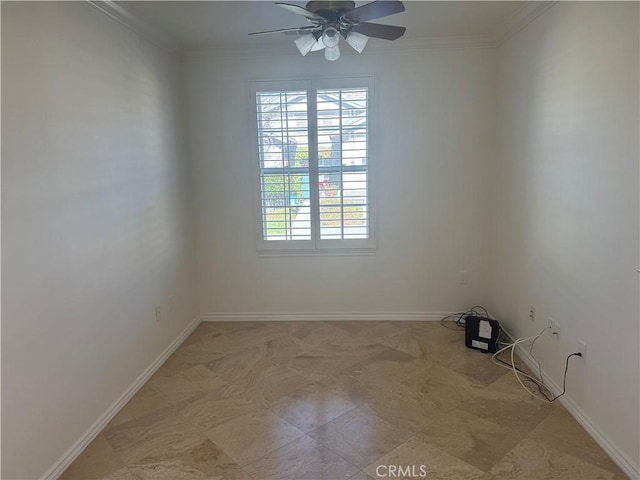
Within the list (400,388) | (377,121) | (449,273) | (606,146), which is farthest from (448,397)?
(377,121)

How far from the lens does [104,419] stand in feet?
7.82

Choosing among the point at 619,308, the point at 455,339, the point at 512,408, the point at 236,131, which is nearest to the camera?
the point at 619,308

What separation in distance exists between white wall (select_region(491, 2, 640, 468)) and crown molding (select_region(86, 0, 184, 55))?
2778mm

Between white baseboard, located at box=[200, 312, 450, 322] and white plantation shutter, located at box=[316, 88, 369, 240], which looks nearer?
white plantation shutter, located at box=[316, 88, 369, 240]

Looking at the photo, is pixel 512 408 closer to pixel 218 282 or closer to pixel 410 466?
pixel 410 466

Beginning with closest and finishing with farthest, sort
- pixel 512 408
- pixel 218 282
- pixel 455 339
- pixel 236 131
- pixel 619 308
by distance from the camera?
pixel 619 308 < pixel 512 408 < pixel 455 339 < pixel 236 131 < pixel 218 282

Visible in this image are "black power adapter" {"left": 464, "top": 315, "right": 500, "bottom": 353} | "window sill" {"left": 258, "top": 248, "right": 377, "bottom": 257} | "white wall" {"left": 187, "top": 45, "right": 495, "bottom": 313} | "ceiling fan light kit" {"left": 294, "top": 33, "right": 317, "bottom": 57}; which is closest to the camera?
"ceiling fan light kit" {"left": 294, "top": 33, "right": 317, "bottom": 57}

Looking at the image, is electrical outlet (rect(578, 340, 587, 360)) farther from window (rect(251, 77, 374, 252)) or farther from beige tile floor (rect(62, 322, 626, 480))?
window (rect(251, 77, 374, 252))

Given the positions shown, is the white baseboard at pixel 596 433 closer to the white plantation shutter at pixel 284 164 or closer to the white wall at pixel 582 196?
the white wall at pixel 582 196

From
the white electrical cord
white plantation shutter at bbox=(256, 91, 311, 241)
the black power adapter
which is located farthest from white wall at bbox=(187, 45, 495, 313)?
the white electrical cord

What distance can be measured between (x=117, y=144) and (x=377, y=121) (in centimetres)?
217

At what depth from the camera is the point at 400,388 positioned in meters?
Answer: 2.70

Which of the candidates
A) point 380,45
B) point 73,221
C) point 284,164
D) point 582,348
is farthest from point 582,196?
point 73,221

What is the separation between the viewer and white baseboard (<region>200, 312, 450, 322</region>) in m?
3.90
